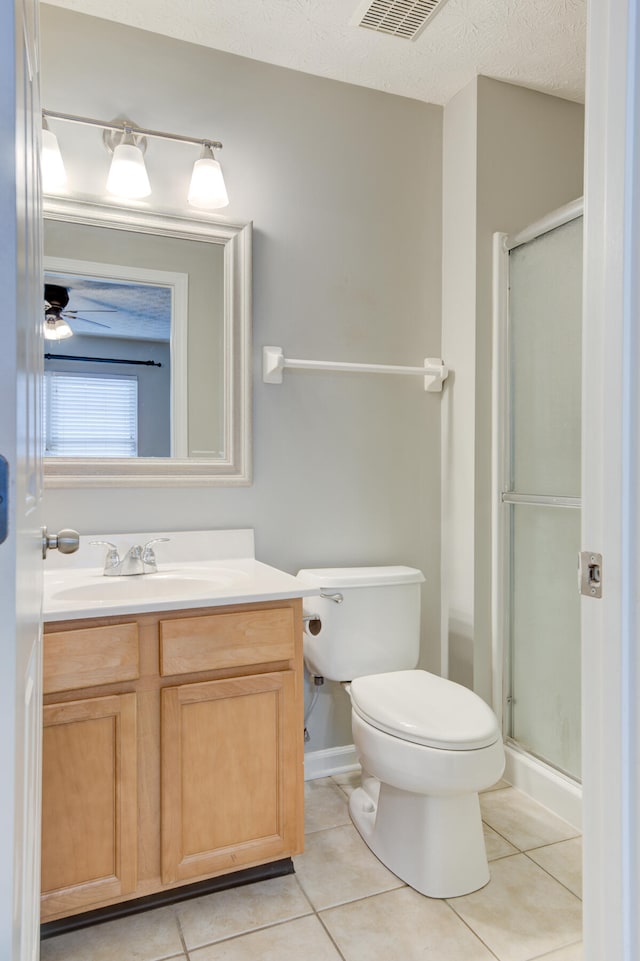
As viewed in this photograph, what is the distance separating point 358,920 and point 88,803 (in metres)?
0.71

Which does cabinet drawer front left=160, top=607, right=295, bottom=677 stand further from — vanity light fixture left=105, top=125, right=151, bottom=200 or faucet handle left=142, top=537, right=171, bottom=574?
vanity light fixture left=105, top=125, right=151, bottom=200

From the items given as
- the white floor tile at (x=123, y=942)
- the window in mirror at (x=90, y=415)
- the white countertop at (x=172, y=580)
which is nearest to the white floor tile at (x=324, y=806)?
the white floor tile at (x=123, y=942)

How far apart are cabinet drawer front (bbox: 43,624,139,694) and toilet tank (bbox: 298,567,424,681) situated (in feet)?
2.15

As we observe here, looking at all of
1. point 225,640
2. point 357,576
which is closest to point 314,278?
point 357,576

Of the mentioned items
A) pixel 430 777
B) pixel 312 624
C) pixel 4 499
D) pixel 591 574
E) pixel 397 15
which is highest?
pixel 397 15

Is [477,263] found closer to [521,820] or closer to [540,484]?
[540,484]

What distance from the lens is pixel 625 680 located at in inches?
26.4

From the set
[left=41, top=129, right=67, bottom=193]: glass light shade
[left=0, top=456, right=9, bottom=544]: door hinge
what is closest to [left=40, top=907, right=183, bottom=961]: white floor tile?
[left=0, top=456, right=9, bottom=544]: door hinge

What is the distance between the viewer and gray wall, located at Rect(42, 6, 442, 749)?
1852 millimetres

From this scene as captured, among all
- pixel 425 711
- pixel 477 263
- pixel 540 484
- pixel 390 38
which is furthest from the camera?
pixel 477 263

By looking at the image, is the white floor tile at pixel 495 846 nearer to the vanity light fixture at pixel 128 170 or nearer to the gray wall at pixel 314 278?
the gray wall at pixel 314 278

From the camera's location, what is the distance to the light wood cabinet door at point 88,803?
130 cm

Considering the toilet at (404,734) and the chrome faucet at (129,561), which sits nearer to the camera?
the toilet at (404,734)

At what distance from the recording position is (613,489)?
0.69 meters
